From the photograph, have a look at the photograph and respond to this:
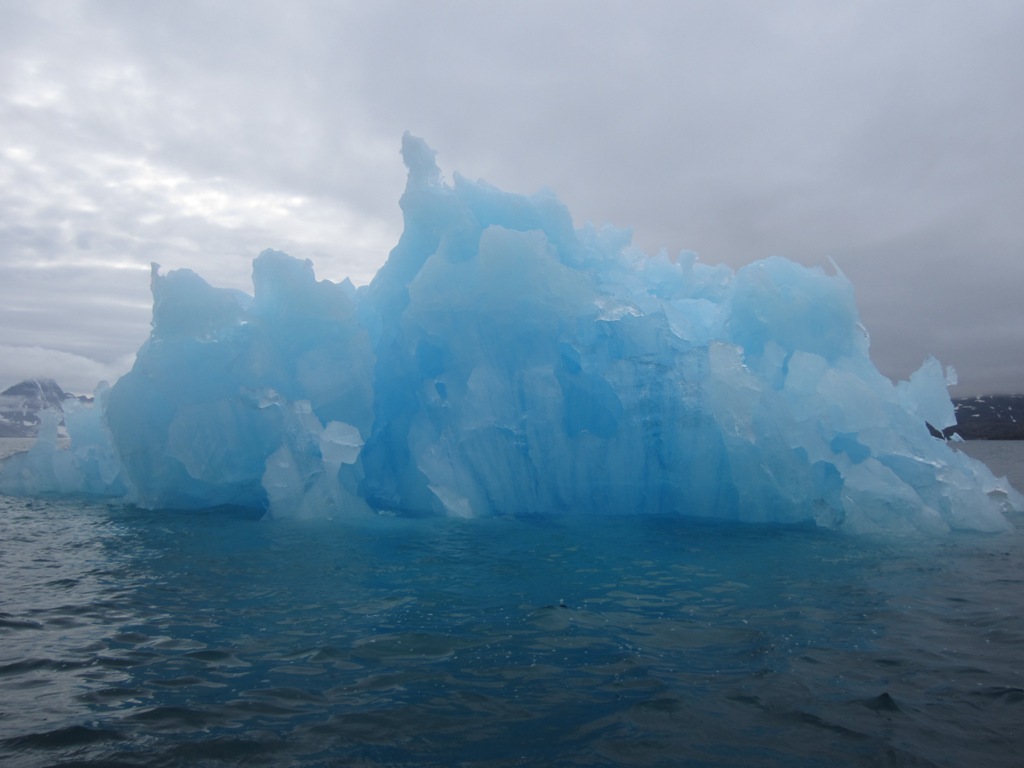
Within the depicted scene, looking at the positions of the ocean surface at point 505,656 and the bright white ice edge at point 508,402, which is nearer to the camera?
the ocean surface at point 505,656

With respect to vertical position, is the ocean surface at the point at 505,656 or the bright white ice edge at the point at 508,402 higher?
the bright white ice edge at the point at 508,402

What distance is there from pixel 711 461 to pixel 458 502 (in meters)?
4.43

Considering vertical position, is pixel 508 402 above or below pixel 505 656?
above

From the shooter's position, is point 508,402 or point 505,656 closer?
point 505,656

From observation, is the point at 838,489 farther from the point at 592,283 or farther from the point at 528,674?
the point at 528,674

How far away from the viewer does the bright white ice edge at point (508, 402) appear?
487 inches

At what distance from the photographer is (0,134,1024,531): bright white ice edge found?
40.6 ft

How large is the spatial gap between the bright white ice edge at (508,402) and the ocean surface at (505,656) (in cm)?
287

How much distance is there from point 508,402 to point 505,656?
7.72 meters

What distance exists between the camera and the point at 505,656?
5.44 metres

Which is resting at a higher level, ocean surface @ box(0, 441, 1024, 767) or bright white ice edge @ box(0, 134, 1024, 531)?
bright white ice edge @ box(0, 134, 1024, 531)

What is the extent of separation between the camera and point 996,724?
431cm

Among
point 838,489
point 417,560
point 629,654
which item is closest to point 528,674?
point 629,654

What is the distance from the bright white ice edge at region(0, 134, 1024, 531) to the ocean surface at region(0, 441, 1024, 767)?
9.42 ft
